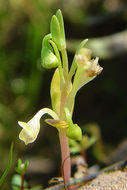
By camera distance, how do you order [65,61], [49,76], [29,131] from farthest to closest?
1. [49,76]
2. [65,61]
3. [29,131]

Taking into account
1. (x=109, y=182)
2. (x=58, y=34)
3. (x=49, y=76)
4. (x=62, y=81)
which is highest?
(x=49, y=76)

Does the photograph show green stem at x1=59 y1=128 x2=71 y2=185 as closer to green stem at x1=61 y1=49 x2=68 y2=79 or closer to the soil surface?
the soil surface

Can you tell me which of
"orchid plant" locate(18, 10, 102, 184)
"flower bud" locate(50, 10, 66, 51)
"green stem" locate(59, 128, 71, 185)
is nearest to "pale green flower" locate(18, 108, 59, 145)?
"orchid plant" locate(18, 10, 102, 184)

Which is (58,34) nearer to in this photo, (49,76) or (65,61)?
(65,61)

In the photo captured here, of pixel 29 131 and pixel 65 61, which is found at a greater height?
pixel 65 61

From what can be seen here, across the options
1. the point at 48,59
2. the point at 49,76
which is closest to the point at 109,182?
the point at 48,59

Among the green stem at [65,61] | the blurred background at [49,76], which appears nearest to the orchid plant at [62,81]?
the green stem at [65,61]
